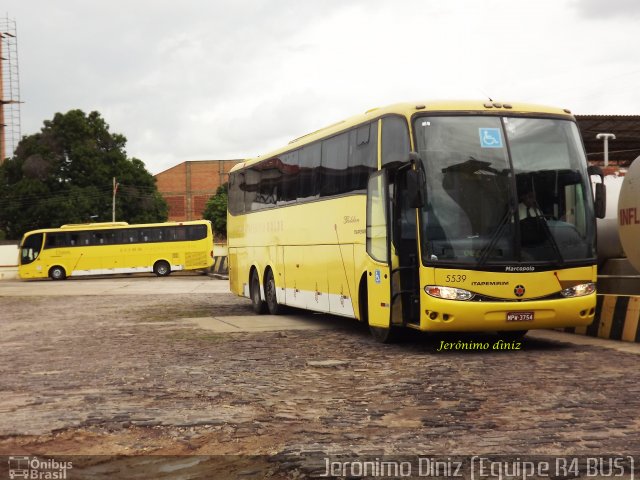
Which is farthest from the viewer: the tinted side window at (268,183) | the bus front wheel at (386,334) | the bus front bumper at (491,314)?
the tinted side window at (268,183)

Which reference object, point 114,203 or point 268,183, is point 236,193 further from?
point 114,203

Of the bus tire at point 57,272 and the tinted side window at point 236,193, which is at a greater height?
the tinted side window at point 236,193

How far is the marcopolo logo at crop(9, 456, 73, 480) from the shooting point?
18.4ft

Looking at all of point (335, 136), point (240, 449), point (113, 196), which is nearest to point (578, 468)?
point (240, 449)

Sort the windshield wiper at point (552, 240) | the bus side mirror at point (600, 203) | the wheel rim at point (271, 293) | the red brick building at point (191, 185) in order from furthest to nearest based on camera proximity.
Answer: the red brick building at point (191, 185) < the wheel rim at point (271, 293) < the bus side mirror at point (600, 203) < the windshield wiper at point (552, 240)

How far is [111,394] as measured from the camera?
8.93 metres

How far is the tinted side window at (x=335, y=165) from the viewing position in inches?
588

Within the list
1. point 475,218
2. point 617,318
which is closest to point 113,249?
point 617,318

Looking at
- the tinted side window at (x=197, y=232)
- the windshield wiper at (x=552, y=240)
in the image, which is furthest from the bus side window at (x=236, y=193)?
the tinted side window at (x=197, y=232)

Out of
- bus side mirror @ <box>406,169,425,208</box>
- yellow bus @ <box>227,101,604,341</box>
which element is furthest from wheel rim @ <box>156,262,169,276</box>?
bus side mirror @ <box>406,169,425,208</box>

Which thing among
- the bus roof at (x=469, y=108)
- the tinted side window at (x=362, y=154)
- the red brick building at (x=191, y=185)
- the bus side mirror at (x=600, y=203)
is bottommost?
the bus side mirror at (x=600, y=203)

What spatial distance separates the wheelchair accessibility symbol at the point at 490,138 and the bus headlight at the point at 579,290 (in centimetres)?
212

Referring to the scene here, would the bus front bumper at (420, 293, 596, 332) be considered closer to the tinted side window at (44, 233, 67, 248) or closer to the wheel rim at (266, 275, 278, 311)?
the wheel rim at (266, 275, 278, 311)

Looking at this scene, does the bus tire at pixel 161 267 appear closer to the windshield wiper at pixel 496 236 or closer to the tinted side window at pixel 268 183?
the tinted side window at pixel 268 183
